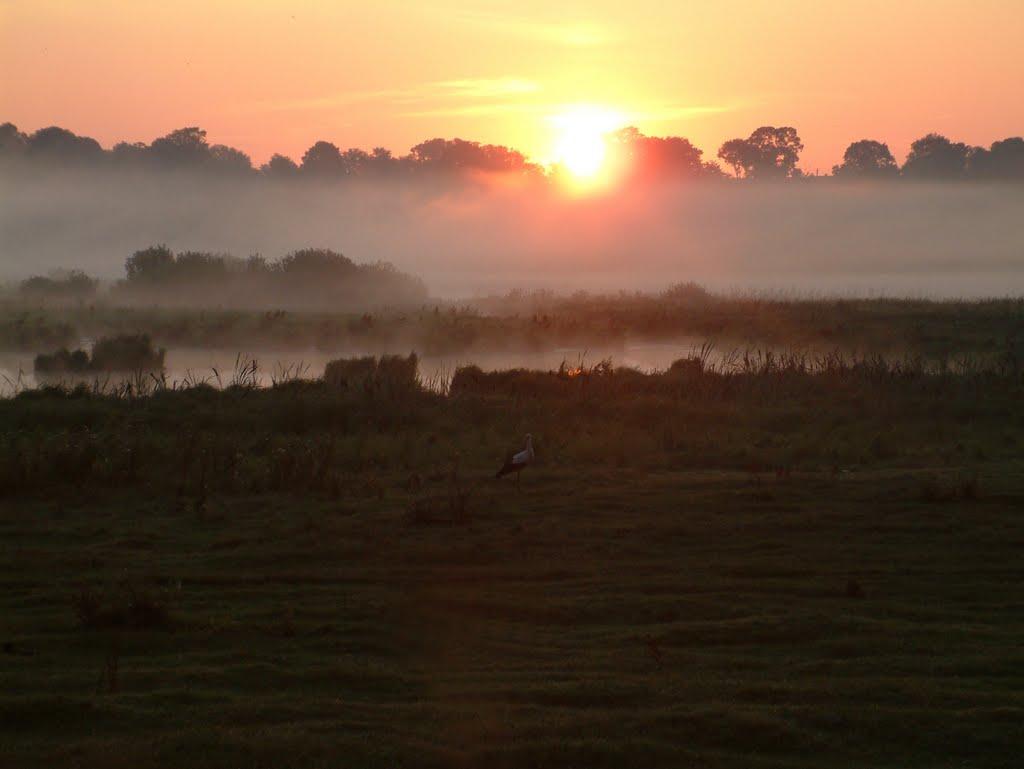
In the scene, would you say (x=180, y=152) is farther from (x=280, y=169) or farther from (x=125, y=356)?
(x=125, y=356)

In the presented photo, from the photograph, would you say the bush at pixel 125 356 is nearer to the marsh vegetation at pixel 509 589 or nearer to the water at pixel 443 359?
the water at pixel 443 359

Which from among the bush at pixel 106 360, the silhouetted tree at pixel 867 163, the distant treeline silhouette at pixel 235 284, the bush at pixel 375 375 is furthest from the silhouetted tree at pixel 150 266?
the silhouetted tree at pixel 867 163

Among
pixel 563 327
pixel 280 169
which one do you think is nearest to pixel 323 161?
pixel 280 169

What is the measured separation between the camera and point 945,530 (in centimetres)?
1253

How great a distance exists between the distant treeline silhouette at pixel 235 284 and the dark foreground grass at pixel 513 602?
49.5 meters

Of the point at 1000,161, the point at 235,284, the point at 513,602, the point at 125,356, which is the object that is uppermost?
the point at 1000,161

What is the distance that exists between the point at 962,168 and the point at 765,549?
146 m

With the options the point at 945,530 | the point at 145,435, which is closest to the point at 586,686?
the point at 945,530

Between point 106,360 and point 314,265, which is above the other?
point 314,265

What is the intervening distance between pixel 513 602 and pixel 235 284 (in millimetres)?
63198

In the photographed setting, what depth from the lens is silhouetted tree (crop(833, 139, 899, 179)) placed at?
14550cm

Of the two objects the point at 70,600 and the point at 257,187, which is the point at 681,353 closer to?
the point at 70,600

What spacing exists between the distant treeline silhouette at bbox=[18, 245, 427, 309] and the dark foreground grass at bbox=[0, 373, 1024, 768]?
4946 cm

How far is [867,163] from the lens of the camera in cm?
14700
